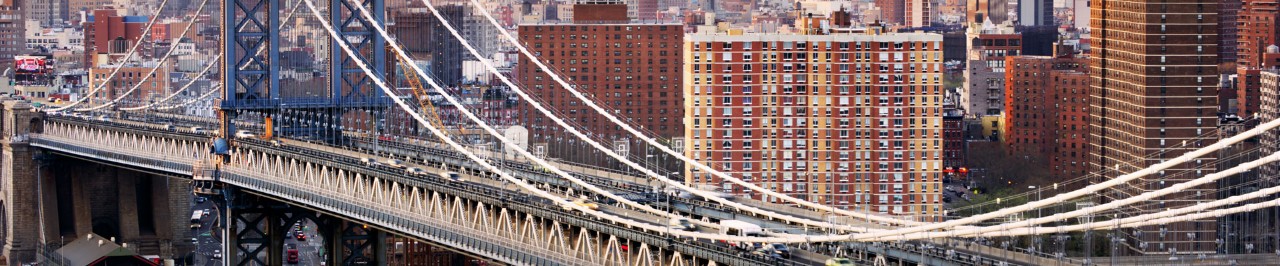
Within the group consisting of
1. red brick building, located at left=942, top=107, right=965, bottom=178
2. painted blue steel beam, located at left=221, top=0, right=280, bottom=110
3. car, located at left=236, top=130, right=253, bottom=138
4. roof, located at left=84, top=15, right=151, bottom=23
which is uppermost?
roof, located at left=84, top=15, right=151, bottom=23

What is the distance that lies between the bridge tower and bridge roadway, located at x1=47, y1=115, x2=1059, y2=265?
Result: 257 cm

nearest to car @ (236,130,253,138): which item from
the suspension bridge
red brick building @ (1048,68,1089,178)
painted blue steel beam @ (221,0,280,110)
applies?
the suspension bridge

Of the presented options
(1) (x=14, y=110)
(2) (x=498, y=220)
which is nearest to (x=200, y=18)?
(1) (x=14, y=110)

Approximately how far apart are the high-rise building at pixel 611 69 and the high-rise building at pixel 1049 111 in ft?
65.1

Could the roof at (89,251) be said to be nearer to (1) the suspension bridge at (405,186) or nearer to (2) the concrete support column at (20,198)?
(1) the suspension bridge at (405,186)

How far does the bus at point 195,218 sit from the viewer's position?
125m

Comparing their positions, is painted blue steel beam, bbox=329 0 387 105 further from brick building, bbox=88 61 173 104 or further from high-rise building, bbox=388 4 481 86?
brick building, bbox=88 61 173 104

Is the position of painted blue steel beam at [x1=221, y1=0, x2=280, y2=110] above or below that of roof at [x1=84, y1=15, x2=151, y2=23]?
below

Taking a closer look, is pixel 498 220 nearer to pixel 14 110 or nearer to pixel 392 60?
pixel 392 60

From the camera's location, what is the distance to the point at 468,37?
159 metres

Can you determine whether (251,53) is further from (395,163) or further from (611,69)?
(611,69)

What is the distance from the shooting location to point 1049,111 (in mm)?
155875

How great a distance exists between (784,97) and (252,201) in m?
25.0

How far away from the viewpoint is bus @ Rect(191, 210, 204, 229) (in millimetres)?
124812
